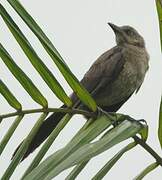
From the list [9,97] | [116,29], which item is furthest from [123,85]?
[9,97]

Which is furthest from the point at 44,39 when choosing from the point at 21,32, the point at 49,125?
the point at 49,125

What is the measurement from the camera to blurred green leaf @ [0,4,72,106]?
74.5 inches

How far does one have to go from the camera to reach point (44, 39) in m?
1.97

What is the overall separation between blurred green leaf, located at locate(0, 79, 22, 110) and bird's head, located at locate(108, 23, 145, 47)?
208 inches

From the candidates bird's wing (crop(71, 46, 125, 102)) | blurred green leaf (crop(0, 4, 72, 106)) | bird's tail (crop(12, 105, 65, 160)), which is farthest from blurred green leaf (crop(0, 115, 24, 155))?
bird's wing (crop(71, 46, 125, 102))

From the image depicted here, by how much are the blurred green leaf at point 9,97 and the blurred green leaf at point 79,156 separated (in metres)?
0.36

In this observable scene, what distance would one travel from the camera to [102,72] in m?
6.42

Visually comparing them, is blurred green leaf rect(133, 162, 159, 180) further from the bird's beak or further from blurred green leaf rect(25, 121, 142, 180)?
the bird's beak

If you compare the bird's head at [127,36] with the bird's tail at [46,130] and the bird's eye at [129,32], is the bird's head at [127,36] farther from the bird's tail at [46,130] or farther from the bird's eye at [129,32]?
the bird's tail at [46,130]

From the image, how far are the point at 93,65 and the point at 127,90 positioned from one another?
0.53m

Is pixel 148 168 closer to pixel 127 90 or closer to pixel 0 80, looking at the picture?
pixel 0 80

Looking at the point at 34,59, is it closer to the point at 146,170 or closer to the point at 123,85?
the point at 146,170

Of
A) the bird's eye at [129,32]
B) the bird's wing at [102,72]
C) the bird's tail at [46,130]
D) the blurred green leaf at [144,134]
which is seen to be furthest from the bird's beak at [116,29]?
the blurred green leaf at [144,134]

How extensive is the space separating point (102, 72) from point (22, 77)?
440 centimetres
